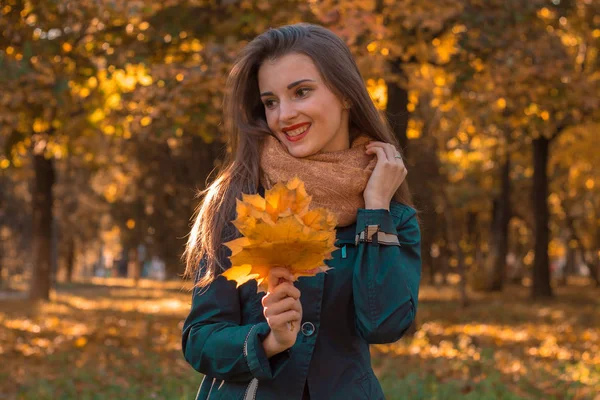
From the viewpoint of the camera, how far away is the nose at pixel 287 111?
9.05ft

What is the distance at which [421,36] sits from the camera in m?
11.8

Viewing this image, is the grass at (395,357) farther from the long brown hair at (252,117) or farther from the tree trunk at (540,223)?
the tree trunk at (540,223)

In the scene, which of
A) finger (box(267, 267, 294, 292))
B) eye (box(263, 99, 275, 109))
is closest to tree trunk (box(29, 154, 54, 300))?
eye (box(263, 99, 275, 109))

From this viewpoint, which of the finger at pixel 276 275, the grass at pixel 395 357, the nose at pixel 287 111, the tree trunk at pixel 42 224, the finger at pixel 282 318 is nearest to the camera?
the finger at pixel 276 275

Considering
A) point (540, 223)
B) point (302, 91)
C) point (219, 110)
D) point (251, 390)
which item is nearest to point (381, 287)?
point (251, 390)

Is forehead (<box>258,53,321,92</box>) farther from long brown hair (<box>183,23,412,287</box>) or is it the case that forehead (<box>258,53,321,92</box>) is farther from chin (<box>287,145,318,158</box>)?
chin (<box>287,145,318,158</box>)

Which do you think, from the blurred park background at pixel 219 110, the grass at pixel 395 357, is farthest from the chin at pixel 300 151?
the grass at pixel 395 357

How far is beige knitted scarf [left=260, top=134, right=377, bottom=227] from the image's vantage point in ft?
8.86

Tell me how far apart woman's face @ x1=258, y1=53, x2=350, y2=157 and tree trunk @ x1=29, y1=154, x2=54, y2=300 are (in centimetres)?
1980

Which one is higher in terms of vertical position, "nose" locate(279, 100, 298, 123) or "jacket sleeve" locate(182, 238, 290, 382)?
"nose" locate(279, 100, 298, 123)

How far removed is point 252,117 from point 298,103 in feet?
0.81

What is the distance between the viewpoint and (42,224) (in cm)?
2164

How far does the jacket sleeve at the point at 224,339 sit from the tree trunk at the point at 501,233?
1013 inches

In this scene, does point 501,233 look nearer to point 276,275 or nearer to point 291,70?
point 291,70
